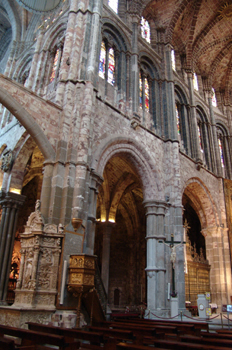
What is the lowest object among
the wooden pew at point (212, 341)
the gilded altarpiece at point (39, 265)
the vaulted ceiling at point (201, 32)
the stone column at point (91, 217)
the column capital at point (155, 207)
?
the wooden pew at point (212, 341)

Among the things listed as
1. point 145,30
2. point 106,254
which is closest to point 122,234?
point 106,254

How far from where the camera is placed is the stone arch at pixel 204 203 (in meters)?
19.9

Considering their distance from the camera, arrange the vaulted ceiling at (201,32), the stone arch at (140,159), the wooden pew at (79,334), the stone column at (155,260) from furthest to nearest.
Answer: the vaulted ceiling at (201,32)
the stone arch at (140,159)
the stone column at (155,260)
the wooden pew at (79,334)

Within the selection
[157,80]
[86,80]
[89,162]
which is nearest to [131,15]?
[157,80]

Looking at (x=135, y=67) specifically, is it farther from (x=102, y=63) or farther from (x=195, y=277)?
(x=195, y=277)

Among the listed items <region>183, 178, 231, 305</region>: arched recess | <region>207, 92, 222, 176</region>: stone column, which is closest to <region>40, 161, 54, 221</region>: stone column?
<region>183, 178, 231, 305</region>: arched recess

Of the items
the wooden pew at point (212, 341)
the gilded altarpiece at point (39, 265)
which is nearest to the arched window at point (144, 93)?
the gilded altarpiece at point (39, 265)

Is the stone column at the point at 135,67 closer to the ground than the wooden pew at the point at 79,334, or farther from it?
farther from it

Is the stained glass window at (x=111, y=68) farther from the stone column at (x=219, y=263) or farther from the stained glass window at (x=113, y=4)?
the stone column at (x=219, y=263)

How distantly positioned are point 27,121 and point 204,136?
1523cm

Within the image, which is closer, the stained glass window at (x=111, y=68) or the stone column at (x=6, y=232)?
the stone column at (x=6, y=232)

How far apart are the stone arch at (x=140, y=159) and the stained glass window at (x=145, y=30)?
889 cm

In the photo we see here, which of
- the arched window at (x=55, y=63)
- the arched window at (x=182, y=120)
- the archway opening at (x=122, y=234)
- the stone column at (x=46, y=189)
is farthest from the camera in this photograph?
the arched window at (x=182, y=120)

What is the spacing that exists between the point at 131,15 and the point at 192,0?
19.8ft
